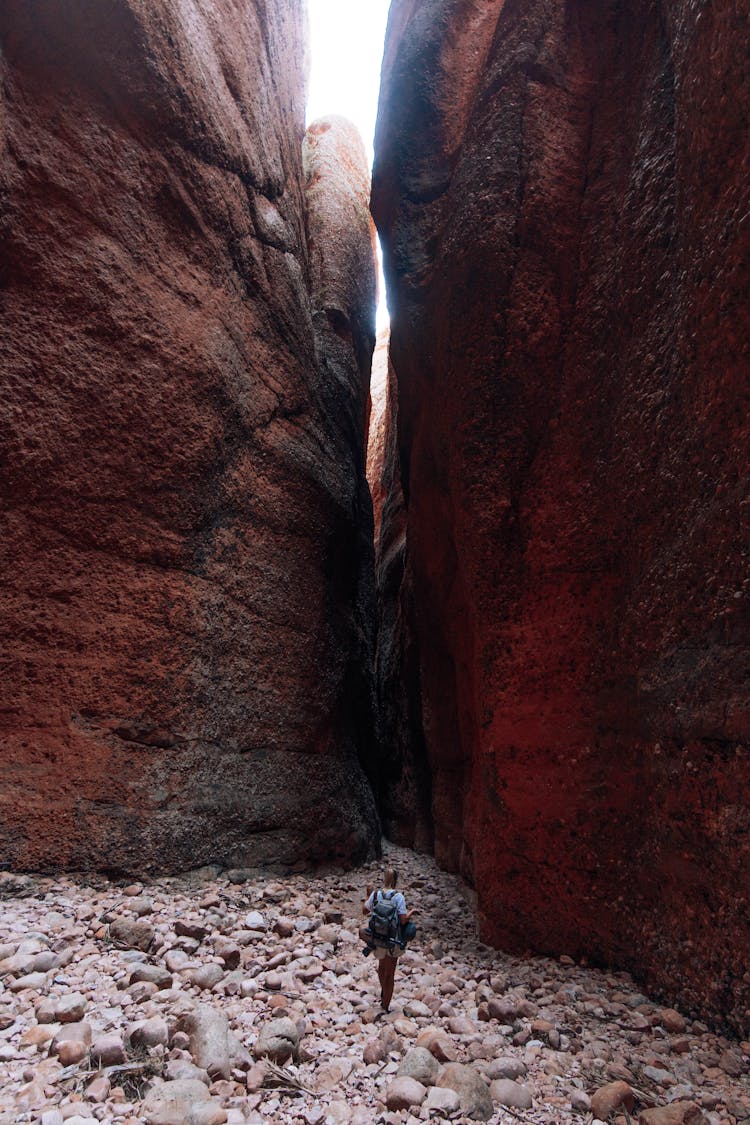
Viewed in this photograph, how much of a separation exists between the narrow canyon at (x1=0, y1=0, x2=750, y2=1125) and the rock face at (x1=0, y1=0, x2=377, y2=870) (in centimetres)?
3

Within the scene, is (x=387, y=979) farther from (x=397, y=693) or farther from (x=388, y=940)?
(x=397, y=693)

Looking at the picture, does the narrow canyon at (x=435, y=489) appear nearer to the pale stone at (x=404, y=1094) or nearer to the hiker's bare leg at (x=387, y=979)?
the pale stone at (x=404, y=1094)

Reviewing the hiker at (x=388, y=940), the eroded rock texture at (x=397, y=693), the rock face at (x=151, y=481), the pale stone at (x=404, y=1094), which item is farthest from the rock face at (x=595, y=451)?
the eroded rock texture at (x=397, y=693)

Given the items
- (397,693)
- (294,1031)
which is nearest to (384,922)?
(294,1031)

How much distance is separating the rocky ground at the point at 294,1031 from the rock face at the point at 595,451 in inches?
16.5

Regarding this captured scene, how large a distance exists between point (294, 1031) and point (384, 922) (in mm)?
742

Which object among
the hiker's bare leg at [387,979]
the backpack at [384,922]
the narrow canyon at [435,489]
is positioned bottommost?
the hiker's bare leg at [387,979]

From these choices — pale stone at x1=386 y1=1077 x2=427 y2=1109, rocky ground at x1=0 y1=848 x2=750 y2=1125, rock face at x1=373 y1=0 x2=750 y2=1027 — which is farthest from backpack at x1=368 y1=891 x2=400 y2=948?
rock face at x1=373 y1=0 x2=750 y2=1027

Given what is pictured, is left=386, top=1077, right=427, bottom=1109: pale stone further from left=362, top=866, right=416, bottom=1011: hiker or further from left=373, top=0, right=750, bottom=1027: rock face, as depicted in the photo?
left=373, top=0, right=750, bottom=1027: rock face

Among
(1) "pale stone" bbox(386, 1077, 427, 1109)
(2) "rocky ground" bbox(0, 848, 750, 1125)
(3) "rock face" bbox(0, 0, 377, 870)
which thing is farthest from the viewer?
(3) "rock face" bbox(0, 0, 377, 870)

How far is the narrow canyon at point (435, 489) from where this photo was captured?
11.9ft

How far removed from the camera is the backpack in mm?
3605

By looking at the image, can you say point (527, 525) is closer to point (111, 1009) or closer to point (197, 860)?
point (197, 860)

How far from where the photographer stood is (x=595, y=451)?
195 inches
